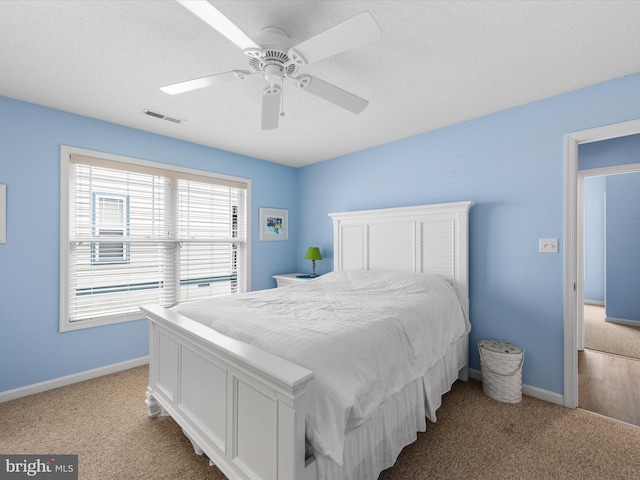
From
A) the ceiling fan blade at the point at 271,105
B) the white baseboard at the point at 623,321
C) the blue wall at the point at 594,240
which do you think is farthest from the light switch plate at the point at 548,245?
the blue wall at the point at 594,240

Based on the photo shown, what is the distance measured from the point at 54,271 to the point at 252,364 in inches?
99.4

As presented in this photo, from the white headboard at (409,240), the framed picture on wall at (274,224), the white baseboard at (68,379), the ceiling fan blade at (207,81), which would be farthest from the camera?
the framed picture on wall at (274,224)

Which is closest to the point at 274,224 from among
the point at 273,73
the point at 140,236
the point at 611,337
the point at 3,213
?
the point at 140,236

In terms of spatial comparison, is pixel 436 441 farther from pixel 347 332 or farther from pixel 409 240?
pixel 409 240

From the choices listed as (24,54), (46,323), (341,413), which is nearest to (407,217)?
(341,413)

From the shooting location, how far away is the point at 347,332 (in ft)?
4.93

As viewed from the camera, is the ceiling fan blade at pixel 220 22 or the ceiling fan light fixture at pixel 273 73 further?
the ceiling fan light fixture at pixel 273 73

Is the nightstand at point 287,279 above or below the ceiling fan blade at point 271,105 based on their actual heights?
below

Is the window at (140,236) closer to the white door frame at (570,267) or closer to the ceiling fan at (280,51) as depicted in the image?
the ceiling fan at (280,51)

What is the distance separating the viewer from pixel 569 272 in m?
2.30

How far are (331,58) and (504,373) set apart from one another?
264 cm

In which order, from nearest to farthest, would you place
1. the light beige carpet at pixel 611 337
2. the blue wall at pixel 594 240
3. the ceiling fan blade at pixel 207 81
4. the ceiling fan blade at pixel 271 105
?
the ceiling fan blade at pixel 207 81 → the ceiling fan blade at pixel 271 105 → the light beige carpet at pixel 611 337 → the blue wall at pixel 594 240

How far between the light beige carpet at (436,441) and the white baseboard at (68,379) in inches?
3.0

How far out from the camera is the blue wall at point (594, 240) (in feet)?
17.1
